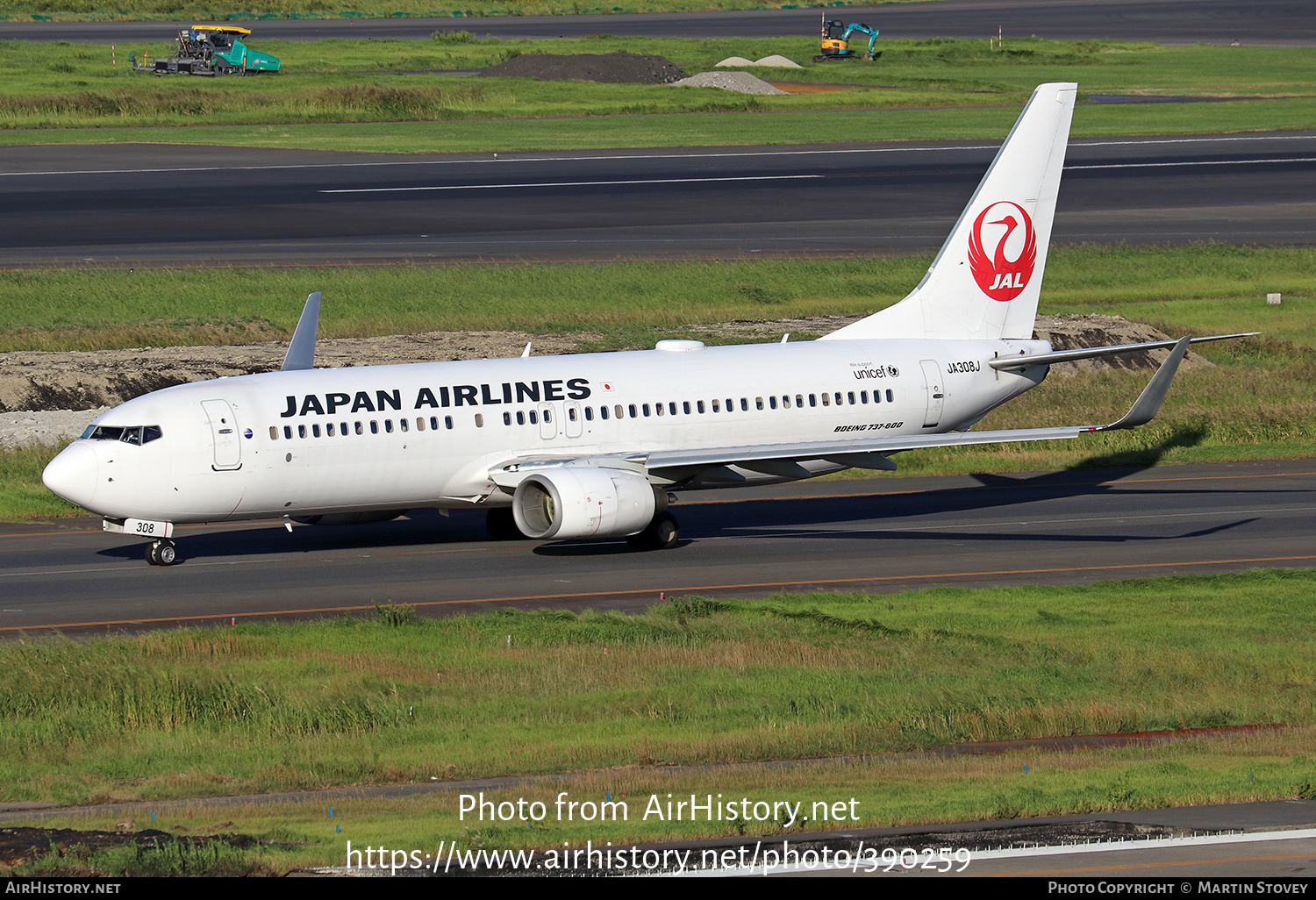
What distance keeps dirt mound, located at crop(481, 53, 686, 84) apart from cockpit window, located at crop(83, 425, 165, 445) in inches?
3939

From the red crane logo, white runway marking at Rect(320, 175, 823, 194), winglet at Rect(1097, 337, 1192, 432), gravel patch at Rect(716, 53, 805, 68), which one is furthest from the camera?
gravel patch at Rect(716, 53, 805, 68)

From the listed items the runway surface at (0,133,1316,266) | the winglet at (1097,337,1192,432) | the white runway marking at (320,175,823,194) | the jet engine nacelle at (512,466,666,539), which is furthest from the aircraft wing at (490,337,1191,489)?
the white runway marking at (320,175,823,194)

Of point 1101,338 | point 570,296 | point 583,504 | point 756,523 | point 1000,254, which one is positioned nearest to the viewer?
point 583,504

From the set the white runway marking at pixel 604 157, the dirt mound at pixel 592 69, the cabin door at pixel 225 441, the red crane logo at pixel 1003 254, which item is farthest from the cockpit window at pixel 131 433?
the dirt mound at pixel 592 69

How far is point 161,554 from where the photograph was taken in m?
38.1

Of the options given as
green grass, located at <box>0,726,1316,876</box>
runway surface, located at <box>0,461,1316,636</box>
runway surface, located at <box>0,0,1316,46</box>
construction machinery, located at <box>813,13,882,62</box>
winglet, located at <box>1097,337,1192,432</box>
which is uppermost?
runway surface, located at <box>0,0,1316,46</box>


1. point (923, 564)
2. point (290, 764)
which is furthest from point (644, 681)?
point (923, 564)

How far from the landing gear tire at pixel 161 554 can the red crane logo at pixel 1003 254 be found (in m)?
22.1

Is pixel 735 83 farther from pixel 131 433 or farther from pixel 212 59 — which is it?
pixel 131 433

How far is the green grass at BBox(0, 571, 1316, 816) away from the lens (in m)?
23.7

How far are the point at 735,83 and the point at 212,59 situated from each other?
40763 millimetres

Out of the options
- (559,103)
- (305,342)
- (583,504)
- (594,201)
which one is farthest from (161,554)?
(559,103)

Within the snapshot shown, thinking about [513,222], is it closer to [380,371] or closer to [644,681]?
[380,371]

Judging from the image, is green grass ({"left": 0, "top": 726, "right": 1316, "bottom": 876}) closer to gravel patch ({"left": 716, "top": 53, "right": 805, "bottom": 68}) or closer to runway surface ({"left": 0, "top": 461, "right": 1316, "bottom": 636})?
runway surface ({"left": 0, "top": 461, "right": 1316, "bottom": 636})
